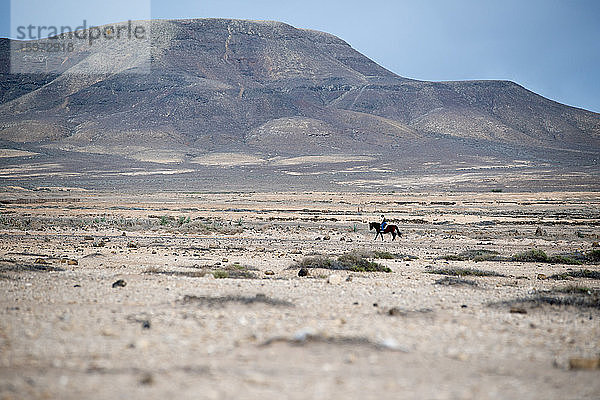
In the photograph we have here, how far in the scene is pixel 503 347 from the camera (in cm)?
698

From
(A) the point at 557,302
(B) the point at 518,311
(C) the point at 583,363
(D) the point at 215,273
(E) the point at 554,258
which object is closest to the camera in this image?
(C) the point at 583,363

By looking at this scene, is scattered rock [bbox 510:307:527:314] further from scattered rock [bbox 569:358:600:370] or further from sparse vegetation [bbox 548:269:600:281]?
sparse vegetation [bbox 548:269:600:281]

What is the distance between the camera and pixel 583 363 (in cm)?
612

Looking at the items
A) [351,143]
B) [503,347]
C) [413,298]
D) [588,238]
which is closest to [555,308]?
[413,298]

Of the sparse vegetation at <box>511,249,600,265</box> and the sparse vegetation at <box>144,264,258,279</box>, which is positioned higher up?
the sparse vegetation at <box>144,264,258,279</box>

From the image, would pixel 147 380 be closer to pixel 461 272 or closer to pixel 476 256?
pixel 461 272

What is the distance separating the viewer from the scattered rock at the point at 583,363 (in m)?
6.12

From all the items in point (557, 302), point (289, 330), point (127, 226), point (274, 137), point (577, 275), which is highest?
point (274, 137)

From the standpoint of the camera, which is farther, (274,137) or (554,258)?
(274,137)

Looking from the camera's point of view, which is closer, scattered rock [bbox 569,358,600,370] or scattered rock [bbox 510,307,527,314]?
scattered rock [bbox 569,358,600,370]

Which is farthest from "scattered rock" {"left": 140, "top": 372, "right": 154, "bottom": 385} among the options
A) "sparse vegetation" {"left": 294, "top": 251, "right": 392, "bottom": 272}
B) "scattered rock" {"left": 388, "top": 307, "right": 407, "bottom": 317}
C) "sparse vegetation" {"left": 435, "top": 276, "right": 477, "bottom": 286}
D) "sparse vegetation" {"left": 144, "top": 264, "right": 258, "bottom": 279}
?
"sparse vegetation" {"left": 294, "top": 251, "right": 392, "bottom": 272}

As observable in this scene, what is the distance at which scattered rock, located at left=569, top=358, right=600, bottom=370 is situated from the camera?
241 inches

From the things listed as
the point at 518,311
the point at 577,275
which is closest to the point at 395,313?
the point at 518,311

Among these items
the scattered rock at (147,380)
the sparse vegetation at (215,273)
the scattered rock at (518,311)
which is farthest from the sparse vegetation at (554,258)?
the scattered rock at (147,380)
